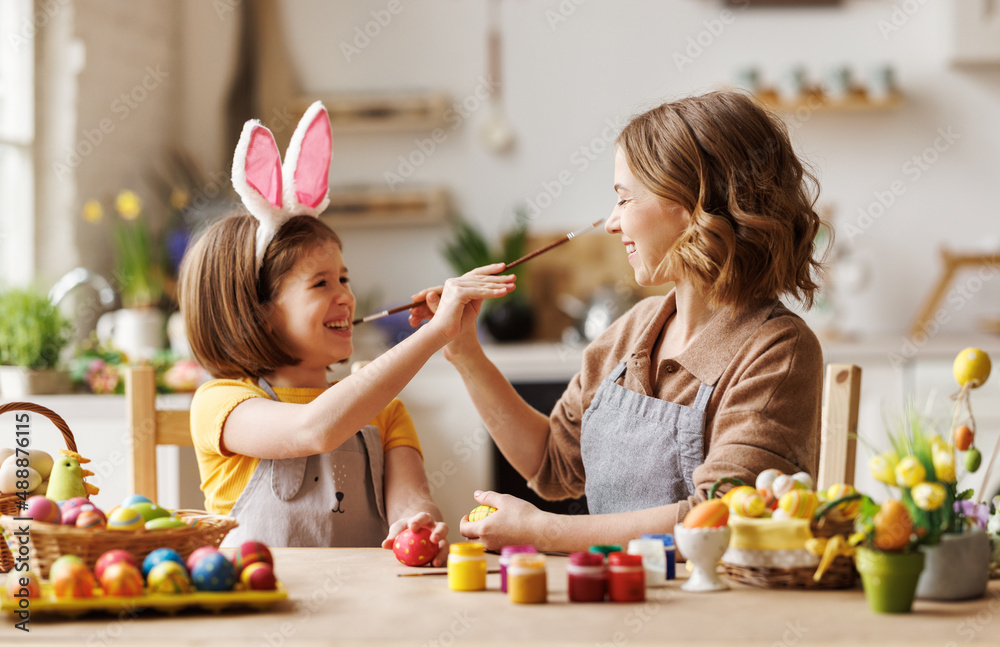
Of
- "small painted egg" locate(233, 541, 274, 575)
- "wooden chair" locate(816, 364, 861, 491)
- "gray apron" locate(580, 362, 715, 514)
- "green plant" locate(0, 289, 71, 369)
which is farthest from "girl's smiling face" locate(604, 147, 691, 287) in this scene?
"green plant" locate(0, 289, 71, 369)

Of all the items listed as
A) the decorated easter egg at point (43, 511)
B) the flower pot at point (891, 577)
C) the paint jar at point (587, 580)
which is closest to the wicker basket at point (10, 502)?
the decorated easter egg at point (43, 511)

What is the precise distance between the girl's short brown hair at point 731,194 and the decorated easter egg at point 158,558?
28.7 inches

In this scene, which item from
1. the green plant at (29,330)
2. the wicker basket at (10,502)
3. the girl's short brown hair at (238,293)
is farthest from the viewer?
the green plant at (29,330)

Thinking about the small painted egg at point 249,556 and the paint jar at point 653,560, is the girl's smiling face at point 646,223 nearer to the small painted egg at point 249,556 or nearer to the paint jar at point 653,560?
the paint jar at point 653,560

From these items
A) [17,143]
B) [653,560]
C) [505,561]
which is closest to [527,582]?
[505,561]

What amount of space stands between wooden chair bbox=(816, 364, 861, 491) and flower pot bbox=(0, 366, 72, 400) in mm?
1898

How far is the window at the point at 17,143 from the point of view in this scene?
9.53ft

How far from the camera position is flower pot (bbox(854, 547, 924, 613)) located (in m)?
0.83

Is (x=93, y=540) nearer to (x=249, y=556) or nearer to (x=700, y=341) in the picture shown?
(x=249, y=556)

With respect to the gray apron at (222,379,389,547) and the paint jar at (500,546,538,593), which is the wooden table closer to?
the paint jar at (500,546,538,593)

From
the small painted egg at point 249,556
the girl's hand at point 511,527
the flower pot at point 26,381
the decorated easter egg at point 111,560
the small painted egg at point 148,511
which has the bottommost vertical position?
the flower pot at point 26,381

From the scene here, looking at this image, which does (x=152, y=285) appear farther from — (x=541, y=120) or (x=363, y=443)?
(x=363, y=443)

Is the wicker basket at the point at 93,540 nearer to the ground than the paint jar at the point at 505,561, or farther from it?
farther from it

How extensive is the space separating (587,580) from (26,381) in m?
1.94
